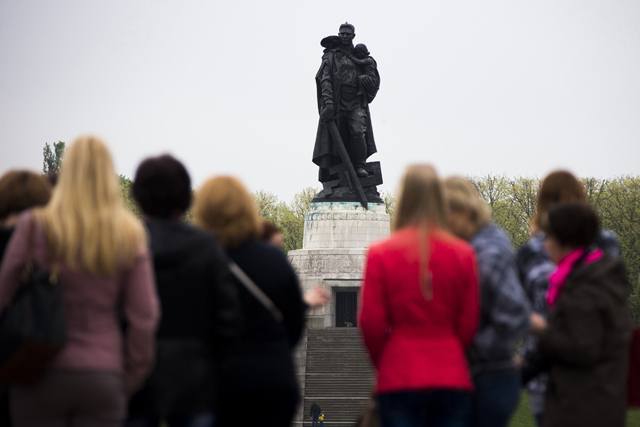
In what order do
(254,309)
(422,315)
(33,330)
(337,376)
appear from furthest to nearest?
1. (337,376)
2. (254,309)
3. (422,315)
4. (33,330)

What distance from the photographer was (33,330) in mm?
3361

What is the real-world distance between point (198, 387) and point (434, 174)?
1.45 meters

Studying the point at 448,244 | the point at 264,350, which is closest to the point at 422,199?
the point at 448,244

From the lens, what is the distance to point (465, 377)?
3.68m

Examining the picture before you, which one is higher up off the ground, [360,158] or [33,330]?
[360,158]

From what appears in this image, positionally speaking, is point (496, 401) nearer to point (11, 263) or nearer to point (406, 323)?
point (406, 323)

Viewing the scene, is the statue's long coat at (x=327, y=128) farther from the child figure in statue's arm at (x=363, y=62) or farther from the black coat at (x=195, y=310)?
the black coat at (x=195, y=310)

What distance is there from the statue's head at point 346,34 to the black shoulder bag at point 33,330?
852 inches

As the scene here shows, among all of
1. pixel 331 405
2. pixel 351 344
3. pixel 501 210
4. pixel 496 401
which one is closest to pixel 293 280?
pixel 496 401

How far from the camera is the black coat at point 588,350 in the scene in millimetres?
3951

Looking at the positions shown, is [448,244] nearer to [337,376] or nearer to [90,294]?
[90,294]

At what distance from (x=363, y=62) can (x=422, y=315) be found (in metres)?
21.2

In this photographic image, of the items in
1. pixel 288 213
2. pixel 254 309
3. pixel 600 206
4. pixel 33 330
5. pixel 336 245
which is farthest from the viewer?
pixel 288 213

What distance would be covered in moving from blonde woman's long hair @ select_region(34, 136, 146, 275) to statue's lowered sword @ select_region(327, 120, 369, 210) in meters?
20.4
